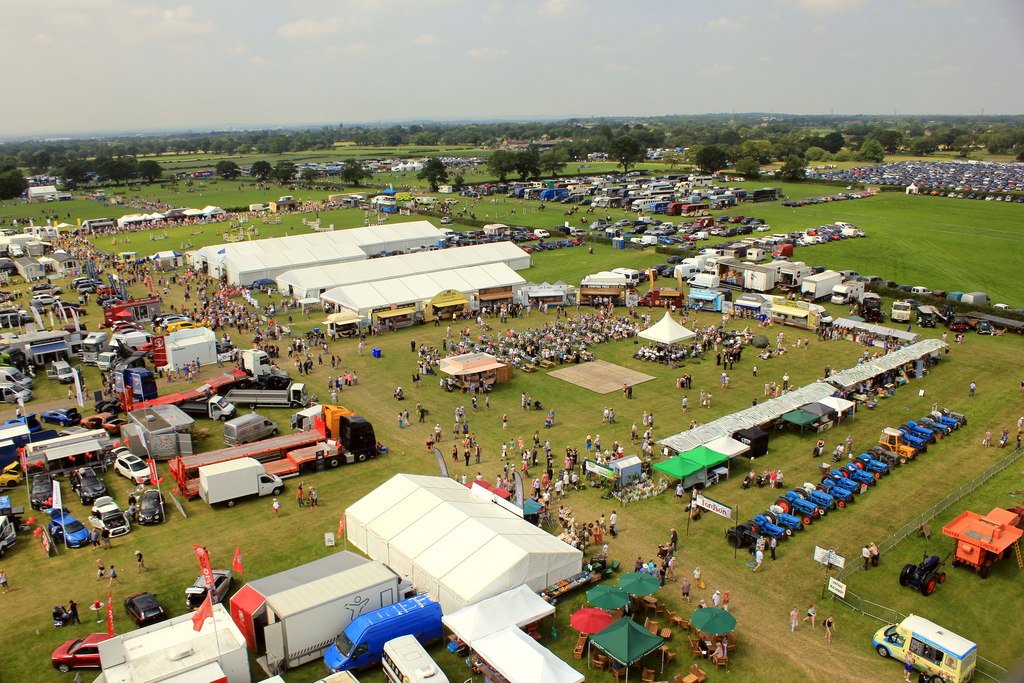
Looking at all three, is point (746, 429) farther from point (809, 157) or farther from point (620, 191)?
point (809, 157)

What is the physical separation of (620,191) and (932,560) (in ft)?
265

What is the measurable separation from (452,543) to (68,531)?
459 inches

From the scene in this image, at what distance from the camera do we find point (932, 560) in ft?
59.4

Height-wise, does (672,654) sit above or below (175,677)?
below

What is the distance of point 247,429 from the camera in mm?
26500

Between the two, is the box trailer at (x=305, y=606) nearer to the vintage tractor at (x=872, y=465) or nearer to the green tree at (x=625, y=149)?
the vintage tractor at (x=872, y=465)

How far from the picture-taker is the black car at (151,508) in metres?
21.4

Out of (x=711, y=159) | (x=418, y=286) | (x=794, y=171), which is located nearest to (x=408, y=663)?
(x=418, y=286)

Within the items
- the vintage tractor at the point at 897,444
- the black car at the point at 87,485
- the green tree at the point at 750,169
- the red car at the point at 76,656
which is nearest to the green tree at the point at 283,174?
the green tree at the point at 750,169

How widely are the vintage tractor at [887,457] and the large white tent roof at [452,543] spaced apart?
41.3 ft

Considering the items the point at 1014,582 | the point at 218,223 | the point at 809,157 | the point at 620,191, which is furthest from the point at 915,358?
the point at 809,157

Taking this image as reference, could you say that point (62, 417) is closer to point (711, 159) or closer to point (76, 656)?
point (76, 656)

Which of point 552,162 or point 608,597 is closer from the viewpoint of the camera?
point 608,597

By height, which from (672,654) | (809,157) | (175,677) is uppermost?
(809,157)
